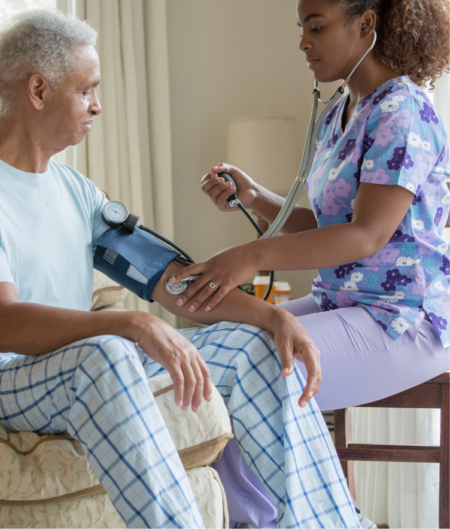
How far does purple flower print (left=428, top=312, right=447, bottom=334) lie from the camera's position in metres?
1.16

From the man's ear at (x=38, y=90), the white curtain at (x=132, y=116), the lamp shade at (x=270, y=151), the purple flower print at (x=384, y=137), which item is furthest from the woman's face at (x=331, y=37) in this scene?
the white curtain at (x=132, y=116)

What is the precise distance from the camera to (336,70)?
1.27 meters

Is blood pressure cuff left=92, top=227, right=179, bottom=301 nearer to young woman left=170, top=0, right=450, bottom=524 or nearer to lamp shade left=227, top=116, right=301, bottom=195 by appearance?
young woman left=170, top=0, right=450, bottom=524

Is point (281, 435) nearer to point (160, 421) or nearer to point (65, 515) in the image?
point (160, 421)

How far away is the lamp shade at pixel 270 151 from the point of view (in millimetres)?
2436

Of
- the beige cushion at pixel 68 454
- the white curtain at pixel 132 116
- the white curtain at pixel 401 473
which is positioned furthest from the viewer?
the white curtain at pixel 132 116

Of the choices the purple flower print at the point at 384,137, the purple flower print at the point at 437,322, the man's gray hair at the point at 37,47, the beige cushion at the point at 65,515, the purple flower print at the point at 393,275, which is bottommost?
the beige cushion at the point at 65,515

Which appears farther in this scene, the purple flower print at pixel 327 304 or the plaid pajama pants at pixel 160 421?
the purple flower print at pixel 327 304

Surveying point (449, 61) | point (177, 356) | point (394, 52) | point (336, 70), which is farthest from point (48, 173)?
point (449, 61)

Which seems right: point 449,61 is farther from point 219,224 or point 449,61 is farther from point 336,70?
point 219,224

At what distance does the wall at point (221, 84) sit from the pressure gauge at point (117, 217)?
1614mm

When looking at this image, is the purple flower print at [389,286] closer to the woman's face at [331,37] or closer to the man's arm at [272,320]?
the man's arm at [272,320]

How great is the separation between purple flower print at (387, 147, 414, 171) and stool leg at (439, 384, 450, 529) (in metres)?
0.47

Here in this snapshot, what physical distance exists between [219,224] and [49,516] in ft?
7.07
